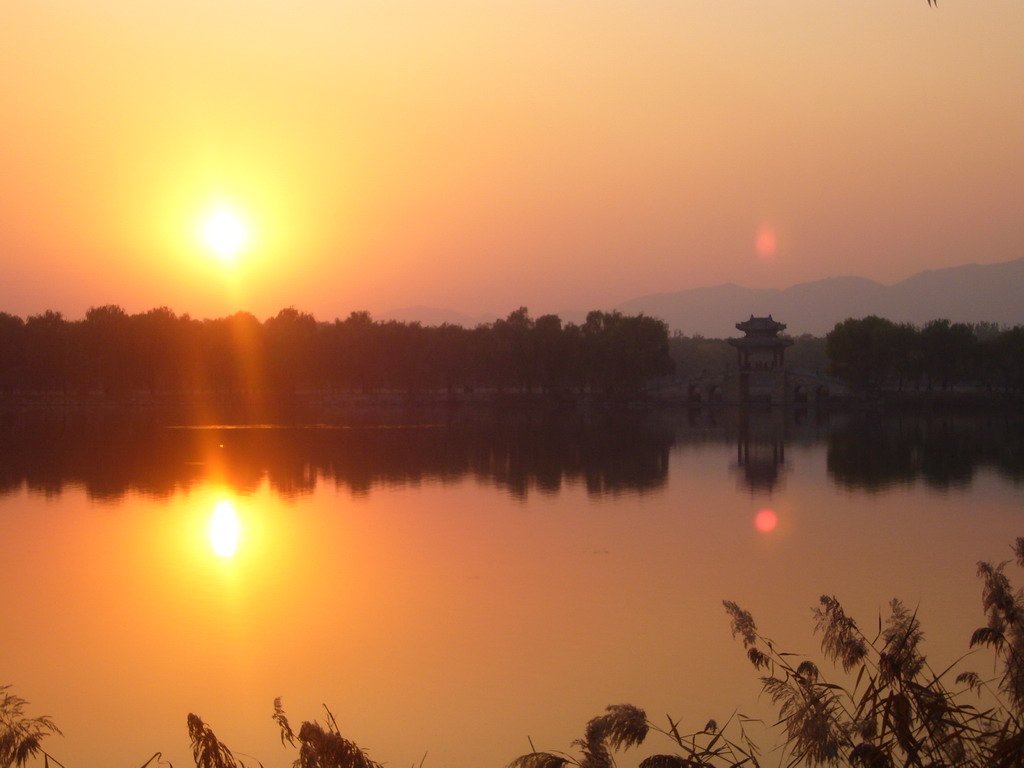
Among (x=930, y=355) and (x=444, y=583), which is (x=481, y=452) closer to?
(x=444, y=583)

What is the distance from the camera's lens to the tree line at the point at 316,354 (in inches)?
3118

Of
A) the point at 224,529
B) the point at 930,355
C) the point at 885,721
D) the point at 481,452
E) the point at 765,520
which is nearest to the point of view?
the point at 885,721

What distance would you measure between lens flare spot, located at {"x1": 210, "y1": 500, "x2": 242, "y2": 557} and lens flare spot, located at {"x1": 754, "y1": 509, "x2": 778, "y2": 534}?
958 cm

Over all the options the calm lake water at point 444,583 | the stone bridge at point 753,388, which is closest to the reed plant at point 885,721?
the calm lake water at point 444,583

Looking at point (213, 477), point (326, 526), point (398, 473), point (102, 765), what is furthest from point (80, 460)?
point (102, 765)

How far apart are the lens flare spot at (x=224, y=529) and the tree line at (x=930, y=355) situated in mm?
59629

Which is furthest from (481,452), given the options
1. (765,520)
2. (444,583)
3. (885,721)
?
(885,721)

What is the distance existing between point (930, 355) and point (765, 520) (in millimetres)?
57536

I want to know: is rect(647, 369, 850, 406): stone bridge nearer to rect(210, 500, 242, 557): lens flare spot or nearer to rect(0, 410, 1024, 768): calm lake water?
rect(0, 410, 1024, 768): calm lake water

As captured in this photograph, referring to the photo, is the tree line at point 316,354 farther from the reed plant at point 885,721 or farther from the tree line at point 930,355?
the reed plant at point 885,721

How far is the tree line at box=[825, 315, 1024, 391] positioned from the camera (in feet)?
243

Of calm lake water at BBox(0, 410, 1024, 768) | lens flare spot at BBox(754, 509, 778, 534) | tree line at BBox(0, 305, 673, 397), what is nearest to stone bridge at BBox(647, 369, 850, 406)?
tree line at BBox(0, 305, 673, 397)

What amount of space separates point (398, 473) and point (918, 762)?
2652cm

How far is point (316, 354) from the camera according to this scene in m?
83.2
